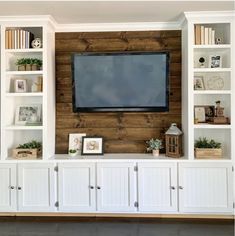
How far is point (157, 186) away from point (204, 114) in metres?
1.05

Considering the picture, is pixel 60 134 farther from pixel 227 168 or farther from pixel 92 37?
pixel 227 168

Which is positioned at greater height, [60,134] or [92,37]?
[92,37]

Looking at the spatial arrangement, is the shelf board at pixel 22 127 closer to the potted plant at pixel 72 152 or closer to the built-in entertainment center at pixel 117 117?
the built-in entertainment center at pixel 117 117

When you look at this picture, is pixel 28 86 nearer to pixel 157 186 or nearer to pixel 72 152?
pixel 72 152

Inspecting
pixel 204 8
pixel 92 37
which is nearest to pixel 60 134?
pixel 92 37

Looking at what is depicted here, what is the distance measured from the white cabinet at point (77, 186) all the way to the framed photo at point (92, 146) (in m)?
0.32

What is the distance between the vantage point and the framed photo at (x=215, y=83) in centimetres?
383

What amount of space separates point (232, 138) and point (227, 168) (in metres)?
0.35

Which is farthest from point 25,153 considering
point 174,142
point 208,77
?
point 208,77

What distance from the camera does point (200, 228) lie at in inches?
136

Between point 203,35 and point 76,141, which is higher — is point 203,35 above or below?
above

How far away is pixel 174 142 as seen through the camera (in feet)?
12.5

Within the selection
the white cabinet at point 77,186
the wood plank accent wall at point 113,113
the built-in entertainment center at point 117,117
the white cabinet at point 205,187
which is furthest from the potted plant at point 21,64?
the white cabinet at point 205,187

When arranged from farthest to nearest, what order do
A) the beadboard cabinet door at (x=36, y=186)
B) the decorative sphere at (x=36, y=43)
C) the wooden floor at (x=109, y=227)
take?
the decorative sphere at (x=36, y=43), the beadboard cabinet door at (x=36, y=186), the wooden floor at (x=109, y=227)
